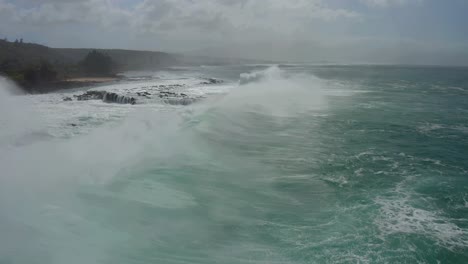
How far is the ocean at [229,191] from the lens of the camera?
889cm

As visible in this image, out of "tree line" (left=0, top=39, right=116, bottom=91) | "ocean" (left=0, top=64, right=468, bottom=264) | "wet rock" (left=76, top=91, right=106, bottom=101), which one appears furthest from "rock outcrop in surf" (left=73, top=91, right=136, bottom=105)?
"tree line" (left=0, top=39, right=116, bottom=91)

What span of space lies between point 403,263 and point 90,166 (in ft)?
37.0

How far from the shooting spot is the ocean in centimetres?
889

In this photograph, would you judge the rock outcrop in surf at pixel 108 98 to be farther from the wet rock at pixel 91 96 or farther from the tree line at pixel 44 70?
the tree line at pixel 44 70

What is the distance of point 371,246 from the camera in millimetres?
9164

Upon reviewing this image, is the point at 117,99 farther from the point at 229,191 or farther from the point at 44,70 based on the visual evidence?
the point at 229,191

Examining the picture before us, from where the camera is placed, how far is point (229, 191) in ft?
41.3

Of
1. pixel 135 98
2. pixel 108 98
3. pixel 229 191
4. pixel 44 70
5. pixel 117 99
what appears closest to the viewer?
pixel 229 191

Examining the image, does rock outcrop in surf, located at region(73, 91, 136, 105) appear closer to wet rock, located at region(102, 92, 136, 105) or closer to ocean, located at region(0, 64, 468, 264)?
wet rock, located at region(102, 92, 136, 105)

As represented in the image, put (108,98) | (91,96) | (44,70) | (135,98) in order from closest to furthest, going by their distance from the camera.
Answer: (135,98) → (108,98) → (91,96) → (44,70)

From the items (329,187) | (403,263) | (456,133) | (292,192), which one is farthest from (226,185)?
(456,133)

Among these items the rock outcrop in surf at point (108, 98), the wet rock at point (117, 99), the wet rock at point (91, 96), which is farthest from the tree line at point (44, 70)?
the wet rock at point (117, 99)

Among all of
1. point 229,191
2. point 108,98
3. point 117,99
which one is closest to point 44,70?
point 108,98

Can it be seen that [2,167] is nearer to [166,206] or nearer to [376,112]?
[166,206]
